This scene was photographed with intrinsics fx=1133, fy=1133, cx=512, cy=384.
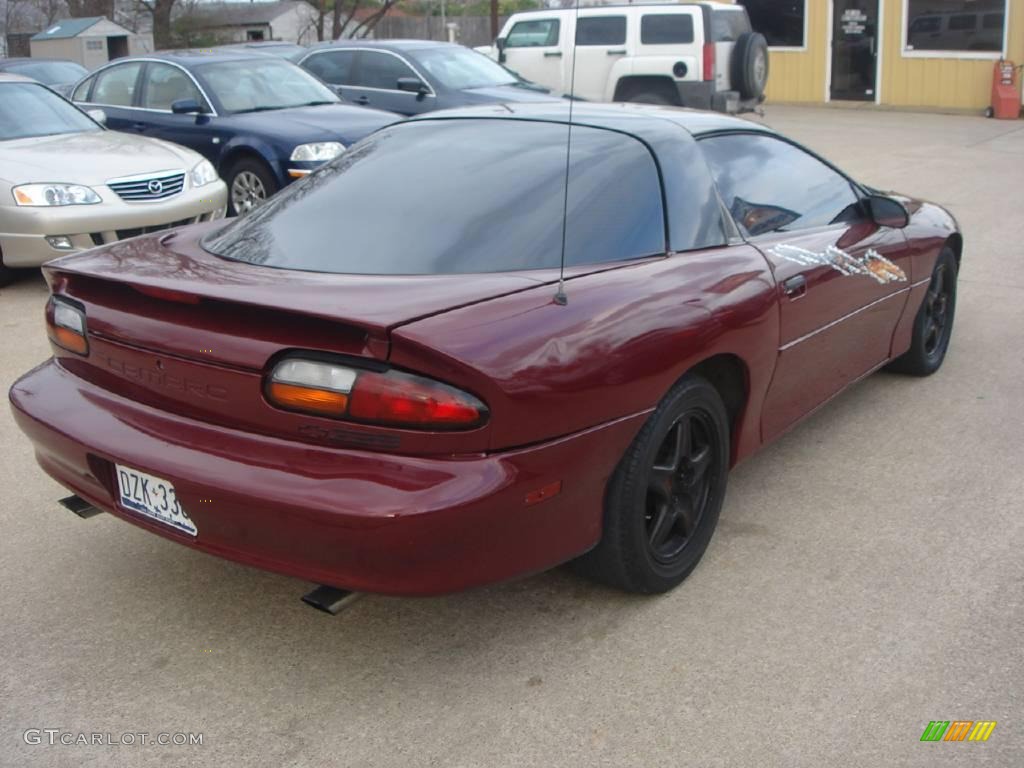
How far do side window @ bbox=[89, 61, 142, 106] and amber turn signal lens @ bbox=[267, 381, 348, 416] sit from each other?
8.61 metres

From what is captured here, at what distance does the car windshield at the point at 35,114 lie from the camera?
8328 millimetres

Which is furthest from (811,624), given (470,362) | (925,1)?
(925,1)

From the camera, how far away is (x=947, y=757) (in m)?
2.71

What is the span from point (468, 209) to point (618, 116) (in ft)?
2.88

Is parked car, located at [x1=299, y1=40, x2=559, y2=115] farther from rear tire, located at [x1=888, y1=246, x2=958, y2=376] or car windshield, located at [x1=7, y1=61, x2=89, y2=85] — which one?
rear tire, located at [x1=888, y1=246, x2=958, y2=376]

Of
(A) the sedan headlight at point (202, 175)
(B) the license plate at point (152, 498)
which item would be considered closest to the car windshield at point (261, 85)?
(A) the sedan headlight at point (202, 175)

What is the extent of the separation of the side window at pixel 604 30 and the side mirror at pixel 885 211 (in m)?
12.3

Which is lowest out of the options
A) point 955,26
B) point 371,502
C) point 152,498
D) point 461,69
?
point 152,498

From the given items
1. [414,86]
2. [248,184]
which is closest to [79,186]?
[248,184]

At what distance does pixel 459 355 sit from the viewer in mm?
2740

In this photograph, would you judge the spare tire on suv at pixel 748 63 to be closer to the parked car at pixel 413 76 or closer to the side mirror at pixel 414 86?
the parked car at pixel 413 76

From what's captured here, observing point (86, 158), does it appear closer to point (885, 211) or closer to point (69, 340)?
point (69, 340)

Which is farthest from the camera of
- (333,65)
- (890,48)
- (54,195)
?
(890,48)

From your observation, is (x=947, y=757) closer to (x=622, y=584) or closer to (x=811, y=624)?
(x=811, y=624)
